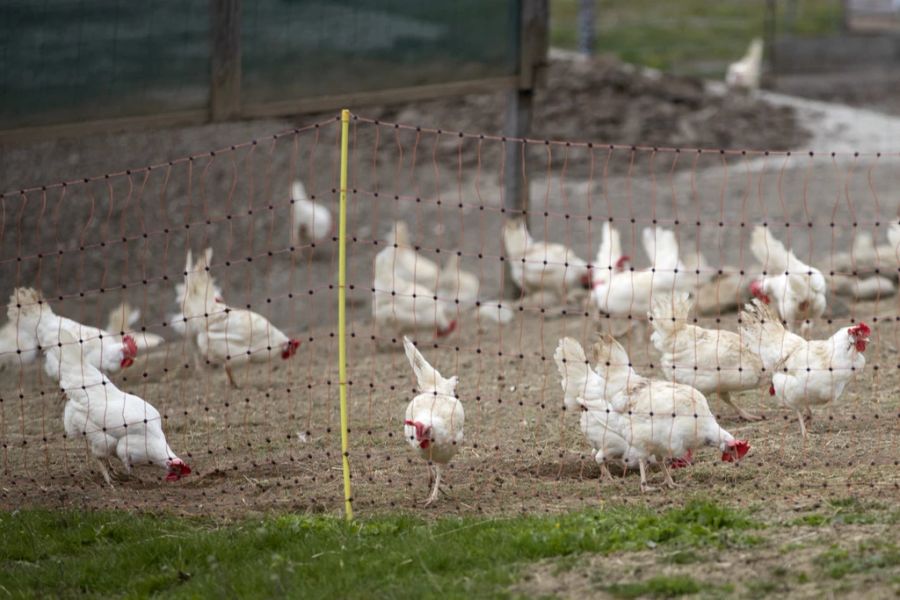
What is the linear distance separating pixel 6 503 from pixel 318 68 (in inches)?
198

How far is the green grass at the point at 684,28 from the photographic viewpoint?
23578 mm

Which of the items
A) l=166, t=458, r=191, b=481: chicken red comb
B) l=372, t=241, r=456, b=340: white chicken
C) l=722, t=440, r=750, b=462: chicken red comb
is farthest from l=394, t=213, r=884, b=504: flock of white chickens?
l=372, t=241, r=456, b=340: white chicken

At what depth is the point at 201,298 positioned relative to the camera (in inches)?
373

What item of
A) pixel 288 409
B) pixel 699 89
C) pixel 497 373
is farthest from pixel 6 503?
pixel 699 89

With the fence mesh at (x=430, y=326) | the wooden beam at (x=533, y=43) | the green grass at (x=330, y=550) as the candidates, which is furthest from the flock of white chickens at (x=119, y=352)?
the wooden beam at (x=533, y=43)

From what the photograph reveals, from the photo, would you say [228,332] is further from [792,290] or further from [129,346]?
[792,290]

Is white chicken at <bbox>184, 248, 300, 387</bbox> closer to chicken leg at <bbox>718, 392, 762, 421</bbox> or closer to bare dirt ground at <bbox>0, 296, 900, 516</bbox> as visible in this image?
bare dirt ground at <bbox>0, 296, 900, 516</bbox>

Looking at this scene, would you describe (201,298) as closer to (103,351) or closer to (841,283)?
(103,351)

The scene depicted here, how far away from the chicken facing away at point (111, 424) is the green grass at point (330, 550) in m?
0.85

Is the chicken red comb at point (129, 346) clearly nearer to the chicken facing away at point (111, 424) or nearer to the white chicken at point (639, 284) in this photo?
the chicken facing away at point (111, 424)

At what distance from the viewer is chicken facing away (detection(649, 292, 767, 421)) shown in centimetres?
777

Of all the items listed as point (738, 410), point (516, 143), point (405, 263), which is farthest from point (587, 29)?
point (738, 410)

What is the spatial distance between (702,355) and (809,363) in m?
0.71

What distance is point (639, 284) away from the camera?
998 cm
